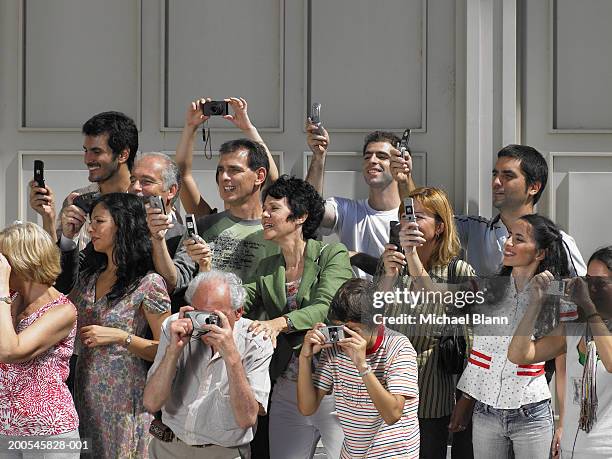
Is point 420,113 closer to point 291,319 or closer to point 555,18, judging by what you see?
point 555,18

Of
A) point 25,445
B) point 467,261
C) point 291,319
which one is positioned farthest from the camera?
point 467,261

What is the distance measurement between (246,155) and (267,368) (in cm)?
126

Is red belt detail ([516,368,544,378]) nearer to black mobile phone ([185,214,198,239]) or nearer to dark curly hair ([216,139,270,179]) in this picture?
black mobile phone ([185,214,198,239])

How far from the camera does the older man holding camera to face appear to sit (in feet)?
14.0

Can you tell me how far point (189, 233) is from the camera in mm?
4809

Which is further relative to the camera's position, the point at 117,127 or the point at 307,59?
the point at 307,59

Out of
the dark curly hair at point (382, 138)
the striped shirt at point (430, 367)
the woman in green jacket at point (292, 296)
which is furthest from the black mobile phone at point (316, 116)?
the striped shirt at point (430, 367)

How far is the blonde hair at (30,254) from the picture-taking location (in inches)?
174

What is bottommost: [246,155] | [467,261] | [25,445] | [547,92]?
[25,445]

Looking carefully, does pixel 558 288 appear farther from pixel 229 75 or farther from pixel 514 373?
pixel 229 75

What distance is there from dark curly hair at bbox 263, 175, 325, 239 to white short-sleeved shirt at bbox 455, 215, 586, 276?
0.70 meters

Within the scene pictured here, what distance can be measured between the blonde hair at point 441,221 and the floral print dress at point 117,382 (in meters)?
1.17

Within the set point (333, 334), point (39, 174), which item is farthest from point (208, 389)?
point (39, 174)

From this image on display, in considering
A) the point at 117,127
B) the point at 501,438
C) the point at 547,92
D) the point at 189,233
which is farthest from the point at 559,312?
the point at 117,127
